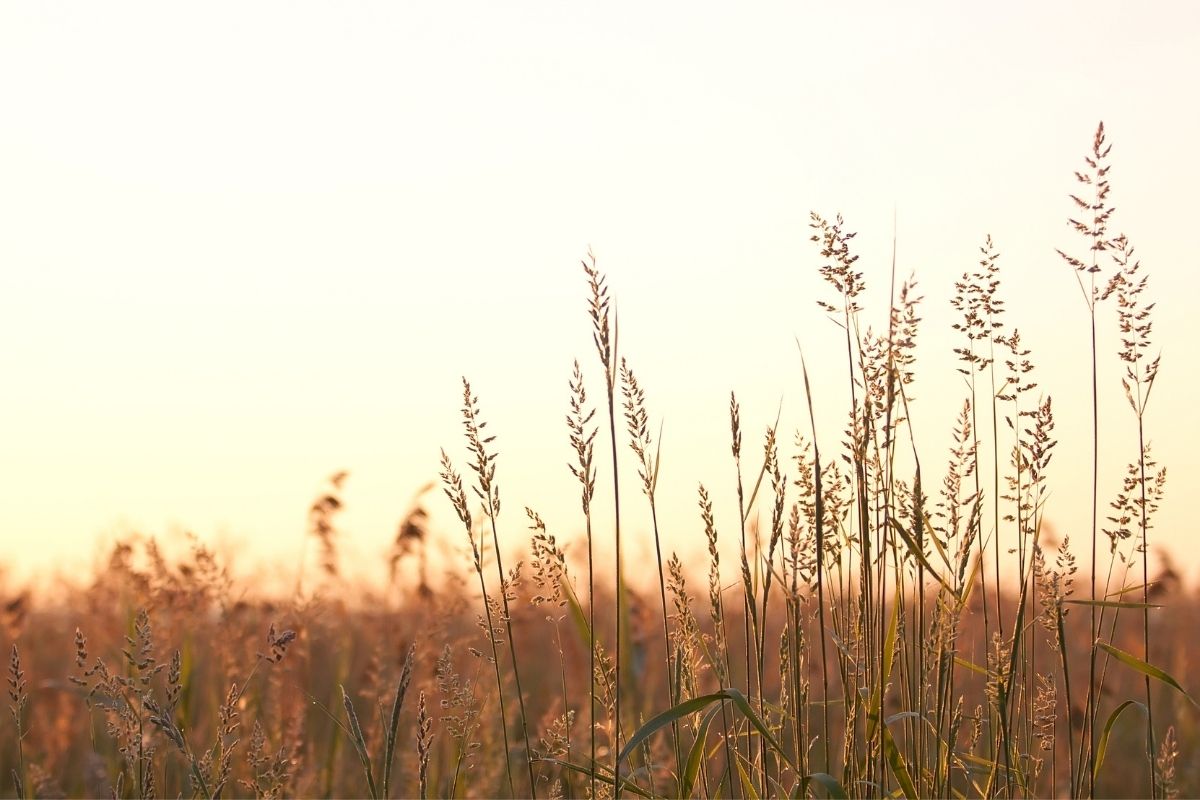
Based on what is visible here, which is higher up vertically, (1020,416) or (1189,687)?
(1020,416)

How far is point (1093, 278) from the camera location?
9.02 ft

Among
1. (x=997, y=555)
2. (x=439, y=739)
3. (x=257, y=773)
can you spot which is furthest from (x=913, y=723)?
(x=439, y=739)

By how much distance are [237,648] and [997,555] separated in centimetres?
269

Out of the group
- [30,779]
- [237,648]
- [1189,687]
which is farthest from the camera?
[1189,687]

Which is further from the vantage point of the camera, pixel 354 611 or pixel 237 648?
pixel 354 611

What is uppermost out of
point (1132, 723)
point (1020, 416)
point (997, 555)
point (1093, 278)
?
point (1093, 278)

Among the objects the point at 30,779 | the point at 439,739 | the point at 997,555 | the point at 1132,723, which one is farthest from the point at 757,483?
the point at 1132,723

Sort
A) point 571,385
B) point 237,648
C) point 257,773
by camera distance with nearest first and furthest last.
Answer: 1. point 571,385
2. point 257,773
3. point 237,648

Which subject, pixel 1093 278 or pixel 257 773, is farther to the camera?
pixel 1093 278

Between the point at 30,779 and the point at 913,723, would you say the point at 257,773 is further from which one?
the point at 913,723

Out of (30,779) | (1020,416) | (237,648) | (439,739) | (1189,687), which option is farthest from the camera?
(1189,687)

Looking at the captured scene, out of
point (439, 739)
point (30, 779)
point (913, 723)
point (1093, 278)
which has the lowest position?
point (439, 739)

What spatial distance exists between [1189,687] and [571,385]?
8267 millimetres

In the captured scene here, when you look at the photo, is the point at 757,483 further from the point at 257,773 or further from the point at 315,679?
the point at 315,679
